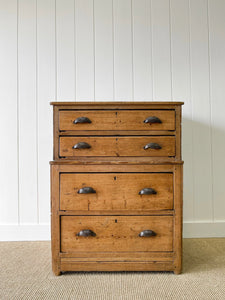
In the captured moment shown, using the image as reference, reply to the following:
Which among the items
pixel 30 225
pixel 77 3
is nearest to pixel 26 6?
pixel 77 3

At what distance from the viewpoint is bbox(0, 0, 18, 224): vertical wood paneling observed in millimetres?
2213

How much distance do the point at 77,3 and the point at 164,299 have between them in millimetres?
2231

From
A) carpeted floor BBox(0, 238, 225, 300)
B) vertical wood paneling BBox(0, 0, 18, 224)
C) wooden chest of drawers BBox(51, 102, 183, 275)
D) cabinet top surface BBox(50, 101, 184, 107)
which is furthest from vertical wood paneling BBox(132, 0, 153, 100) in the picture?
carpeted floor BBox(0, 238, 225, 300)

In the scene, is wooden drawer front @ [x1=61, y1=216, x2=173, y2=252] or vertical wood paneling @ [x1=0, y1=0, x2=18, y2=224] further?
vertical wood paneling @ [x1=0, y1=0, x2=18, y2=224]

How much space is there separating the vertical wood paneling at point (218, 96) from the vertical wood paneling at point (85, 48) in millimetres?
1016

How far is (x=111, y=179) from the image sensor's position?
157cm

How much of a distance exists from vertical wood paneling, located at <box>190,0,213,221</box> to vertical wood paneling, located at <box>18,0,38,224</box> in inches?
52.6

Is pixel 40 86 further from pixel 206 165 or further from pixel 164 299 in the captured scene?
pixel 164 299

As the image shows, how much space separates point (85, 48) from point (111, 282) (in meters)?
1.77

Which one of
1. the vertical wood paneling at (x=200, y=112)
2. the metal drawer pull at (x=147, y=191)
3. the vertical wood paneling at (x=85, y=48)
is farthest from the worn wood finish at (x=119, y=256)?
the vertical wood paneling at (x=85, y=48)

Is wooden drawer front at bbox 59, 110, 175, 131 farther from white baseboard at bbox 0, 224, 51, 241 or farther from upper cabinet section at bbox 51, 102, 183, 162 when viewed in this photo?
white baseboard at bbox 0, 224, 51, 241

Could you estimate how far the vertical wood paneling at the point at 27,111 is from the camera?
221 centimetres

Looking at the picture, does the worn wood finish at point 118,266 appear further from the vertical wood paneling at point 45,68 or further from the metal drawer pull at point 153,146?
the vertical wood paneling at point 45,68

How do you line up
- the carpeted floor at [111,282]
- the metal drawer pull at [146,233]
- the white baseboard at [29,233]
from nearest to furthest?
the carpeted floor at [111,282] < the metal drawer pull at [146,233] < the white baseboard at [29,233]
